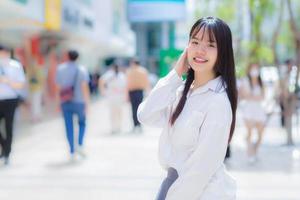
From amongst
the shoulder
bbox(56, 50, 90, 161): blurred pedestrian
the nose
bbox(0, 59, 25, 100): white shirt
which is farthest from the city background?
the shoulder

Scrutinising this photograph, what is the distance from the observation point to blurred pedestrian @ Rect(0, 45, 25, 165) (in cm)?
834

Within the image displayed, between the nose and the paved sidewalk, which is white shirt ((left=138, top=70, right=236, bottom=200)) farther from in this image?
the paved sidewalk

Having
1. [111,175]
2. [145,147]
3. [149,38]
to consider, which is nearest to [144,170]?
[111,175]

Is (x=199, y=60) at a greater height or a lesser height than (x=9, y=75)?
greater

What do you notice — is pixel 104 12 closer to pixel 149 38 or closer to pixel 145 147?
pixel 145 147

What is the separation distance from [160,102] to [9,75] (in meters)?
5.90

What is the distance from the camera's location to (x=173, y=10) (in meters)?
57.1

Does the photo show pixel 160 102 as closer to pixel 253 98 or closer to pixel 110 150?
pixel 253 98

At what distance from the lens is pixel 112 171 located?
811 centimetres

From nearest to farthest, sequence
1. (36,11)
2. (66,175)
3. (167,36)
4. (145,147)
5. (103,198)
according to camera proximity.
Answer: (103,198)
(66,175)
(145,147)
(36,11)
(167,36)

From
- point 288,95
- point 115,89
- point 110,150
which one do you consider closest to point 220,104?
point 110,150

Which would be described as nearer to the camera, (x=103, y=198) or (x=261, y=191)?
(x=103, y=198)

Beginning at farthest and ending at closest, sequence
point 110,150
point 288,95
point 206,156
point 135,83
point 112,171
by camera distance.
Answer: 1. point 135,83
2. point 288,95
3. point 110,150
4. point 112,171
5. point 206,156

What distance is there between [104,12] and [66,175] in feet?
106
